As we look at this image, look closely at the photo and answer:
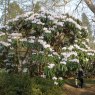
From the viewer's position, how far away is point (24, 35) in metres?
10.9

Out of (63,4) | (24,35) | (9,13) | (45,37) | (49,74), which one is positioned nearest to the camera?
(49,74)

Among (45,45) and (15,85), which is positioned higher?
(45,45)

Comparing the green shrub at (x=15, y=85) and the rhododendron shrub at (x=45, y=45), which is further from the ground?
the rhododendron shrub at (x=45, y=45)

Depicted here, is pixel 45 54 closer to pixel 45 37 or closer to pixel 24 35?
pixel 45 37

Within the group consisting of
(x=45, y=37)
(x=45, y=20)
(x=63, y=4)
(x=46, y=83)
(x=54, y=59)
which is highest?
(x=63, y=4)

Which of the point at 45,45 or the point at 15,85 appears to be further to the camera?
the point at 15,85

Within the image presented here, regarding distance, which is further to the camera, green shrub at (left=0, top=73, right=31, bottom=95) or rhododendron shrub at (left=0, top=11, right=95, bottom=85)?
green shrub at (left=0, top=73, right=31, bottom=95)

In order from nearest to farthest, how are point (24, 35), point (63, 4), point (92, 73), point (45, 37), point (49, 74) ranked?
point (49, 74), point (45, 37), point (24, 35), point (63, 4), point (92, 73)

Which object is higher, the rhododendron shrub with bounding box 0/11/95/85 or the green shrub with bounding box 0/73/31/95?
the rhododendron shrub with bounding box 0/11/95/85

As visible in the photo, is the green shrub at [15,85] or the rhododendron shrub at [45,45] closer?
the rhododendron shrub at [45,45]

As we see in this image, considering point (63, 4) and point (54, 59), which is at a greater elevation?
point (63, 4)

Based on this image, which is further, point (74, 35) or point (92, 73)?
point (92, 73)

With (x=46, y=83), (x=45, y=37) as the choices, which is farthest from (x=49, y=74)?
(x=46, y=83)

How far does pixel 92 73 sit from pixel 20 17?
13883mm
